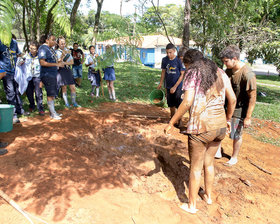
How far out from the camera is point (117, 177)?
3.08 meters

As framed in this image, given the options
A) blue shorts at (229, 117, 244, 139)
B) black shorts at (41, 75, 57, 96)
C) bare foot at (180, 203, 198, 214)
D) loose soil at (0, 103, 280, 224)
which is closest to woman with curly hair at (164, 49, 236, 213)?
bare foot at (180, 203, 198, 214)

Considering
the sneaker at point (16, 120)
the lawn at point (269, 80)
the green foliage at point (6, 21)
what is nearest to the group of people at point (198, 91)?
the sneaker at point (16, 120)

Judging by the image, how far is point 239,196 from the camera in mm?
2967

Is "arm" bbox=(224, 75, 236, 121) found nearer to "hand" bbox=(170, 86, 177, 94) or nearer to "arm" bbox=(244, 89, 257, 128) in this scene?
"arm" bbox=(244, 89, 257, 128)

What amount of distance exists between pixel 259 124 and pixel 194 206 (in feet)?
13.8

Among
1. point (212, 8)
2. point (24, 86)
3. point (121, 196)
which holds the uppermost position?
point (212, 8)

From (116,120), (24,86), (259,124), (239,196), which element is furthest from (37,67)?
(259,124)

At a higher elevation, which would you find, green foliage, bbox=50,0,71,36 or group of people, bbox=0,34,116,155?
green foliage, bbox=50,0,71,36

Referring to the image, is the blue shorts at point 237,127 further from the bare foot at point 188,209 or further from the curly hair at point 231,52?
the bare foot at point 188,209

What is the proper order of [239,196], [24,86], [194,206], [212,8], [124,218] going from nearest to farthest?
[124,218] → [194,206] → [239,196] → [24,86] → [212,8]

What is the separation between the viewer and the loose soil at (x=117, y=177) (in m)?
2.35

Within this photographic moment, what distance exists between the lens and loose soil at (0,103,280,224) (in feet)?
7.71

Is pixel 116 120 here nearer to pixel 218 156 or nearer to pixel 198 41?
pixel 218 156

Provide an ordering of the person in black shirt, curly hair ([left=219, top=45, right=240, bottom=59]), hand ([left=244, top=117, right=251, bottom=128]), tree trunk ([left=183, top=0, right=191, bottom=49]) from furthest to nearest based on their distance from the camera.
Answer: the person in black shirt → tree trunk ([left=183, top=0, right=191, bottom=49]) → hand ([left=244, top=117, right=251, bottom=128]) → curly hair ([left=219, top=45, right=240, bottom=59])
